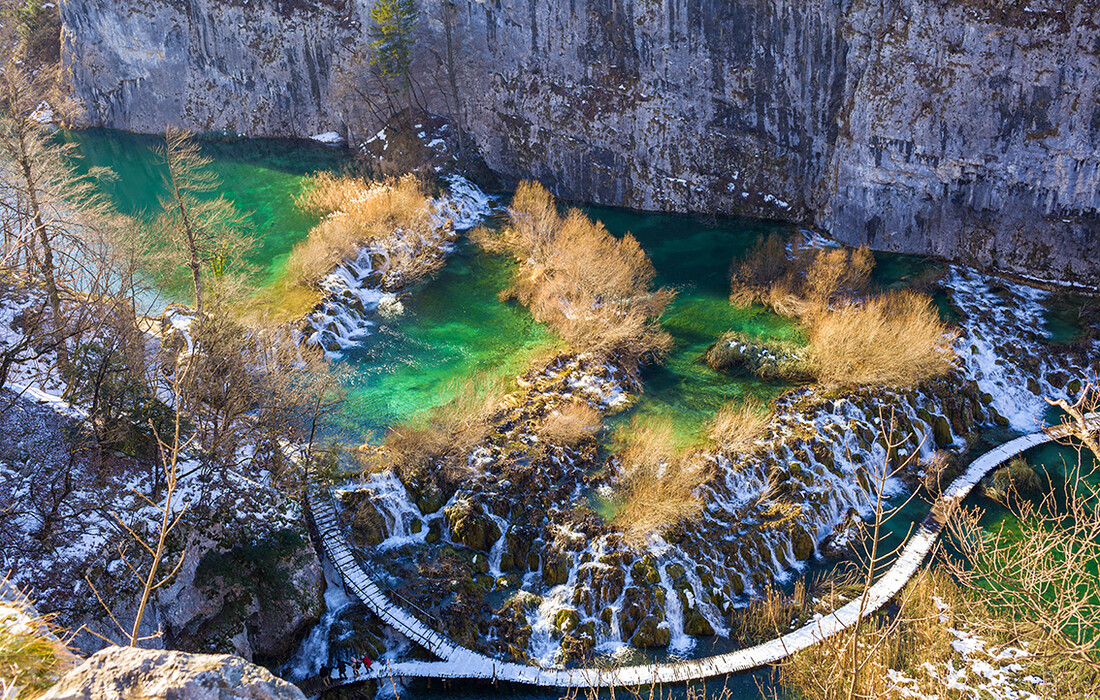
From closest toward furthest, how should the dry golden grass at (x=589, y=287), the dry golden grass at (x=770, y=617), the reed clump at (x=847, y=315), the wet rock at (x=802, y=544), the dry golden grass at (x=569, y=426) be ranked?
1. the dry golden grass at (x=770, y=617)
2. the wet rock at (x=802, y=544)
3. the dry golden grass at (x=569, y=426)
4. the reed clump at (x=847, y=315)
5. the dry golden grass at (x=589, y=287)

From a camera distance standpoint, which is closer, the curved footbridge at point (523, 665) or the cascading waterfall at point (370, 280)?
the curved footbridge at point (523, 665)

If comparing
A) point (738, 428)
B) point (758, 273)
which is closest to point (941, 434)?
point (738, 428)

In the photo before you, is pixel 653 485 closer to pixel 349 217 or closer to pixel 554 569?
pixel 554 569

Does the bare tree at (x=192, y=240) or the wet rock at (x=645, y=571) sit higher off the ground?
the bare tree at (x=192, y=240)

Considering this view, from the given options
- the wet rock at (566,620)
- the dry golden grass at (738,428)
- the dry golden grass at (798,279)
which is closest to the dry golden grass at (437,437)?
the wet rock at (566,620)

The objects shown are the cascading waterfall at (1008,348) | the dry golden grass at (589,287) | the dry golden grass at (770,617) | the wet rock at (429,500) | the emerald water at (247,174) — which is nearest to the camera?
the dry golden grass at (770,617)

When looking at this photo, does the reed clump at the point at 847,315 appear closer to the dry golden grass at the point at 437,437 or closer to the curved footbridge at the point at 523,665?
the curved footbridge at the point at 523,665

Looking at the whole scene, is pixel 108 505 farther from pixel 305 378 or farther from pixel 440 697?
pixel 440 697
